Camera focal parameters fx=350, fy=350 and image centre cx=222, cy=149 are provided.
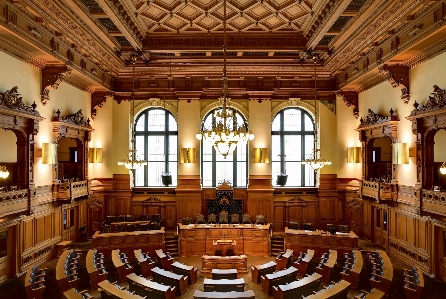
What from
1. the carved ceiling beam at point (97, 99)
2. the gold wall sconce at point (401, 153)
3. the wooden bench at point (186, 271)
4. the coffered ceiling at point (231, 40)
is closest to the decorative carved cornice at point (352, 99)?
the coffered ceiling at point (231, 40)

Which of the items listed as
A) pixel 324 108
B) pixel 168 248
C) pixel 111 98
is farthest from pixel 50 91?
pixel 324 108

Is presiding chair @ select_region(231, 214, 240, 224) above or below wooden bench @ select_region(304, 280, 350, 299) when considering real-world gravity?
above

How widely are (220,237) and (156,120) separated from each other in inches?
264

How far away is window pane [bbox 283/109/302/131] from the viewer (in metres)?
17.2

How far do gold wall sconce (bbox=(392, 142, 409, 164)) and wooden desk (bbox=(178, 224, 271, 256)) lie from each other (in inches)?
217

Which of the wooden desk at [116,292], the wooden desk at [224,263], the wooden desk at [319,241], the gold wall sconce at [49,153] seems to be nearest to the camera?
the wooden desk at [116,292]

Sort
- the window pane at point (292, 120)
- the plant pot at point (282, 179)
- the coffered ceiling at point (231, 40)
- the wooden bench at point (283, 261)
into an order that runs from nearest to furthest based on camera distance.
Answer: the coffered ceiling at point (231, 40) < the wooden bench at point (283, 261) < the plant pot at point (282, 179) < the window pane at point (292, 120)

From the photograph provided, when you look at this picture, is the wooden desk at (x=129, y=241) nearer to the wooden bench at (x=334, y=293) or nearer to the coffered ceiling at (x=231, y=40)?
the coffered ceiling at (x=231, y=40)

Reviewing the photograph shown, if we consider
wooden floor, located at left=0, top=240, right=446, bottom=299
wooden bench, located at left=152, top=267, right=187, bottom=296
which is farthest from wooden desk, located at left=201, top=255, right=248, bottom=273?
wooden bench, located at left=152, top=267, right=187, bottom=296

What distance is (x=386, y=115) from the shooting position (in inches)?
521

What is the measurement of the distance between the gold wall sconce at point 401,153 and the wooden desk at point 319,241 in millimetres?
3373

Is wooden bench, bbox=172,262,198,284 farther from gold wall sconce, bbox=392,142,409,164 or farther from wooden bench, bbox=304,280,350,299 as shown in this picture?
gold wall sconce, bbox=392,142,409,164

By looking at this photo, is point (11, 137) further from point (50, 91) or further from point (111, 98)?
point (111, 98)

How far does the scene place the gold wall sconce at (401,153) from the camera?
38.1ft
